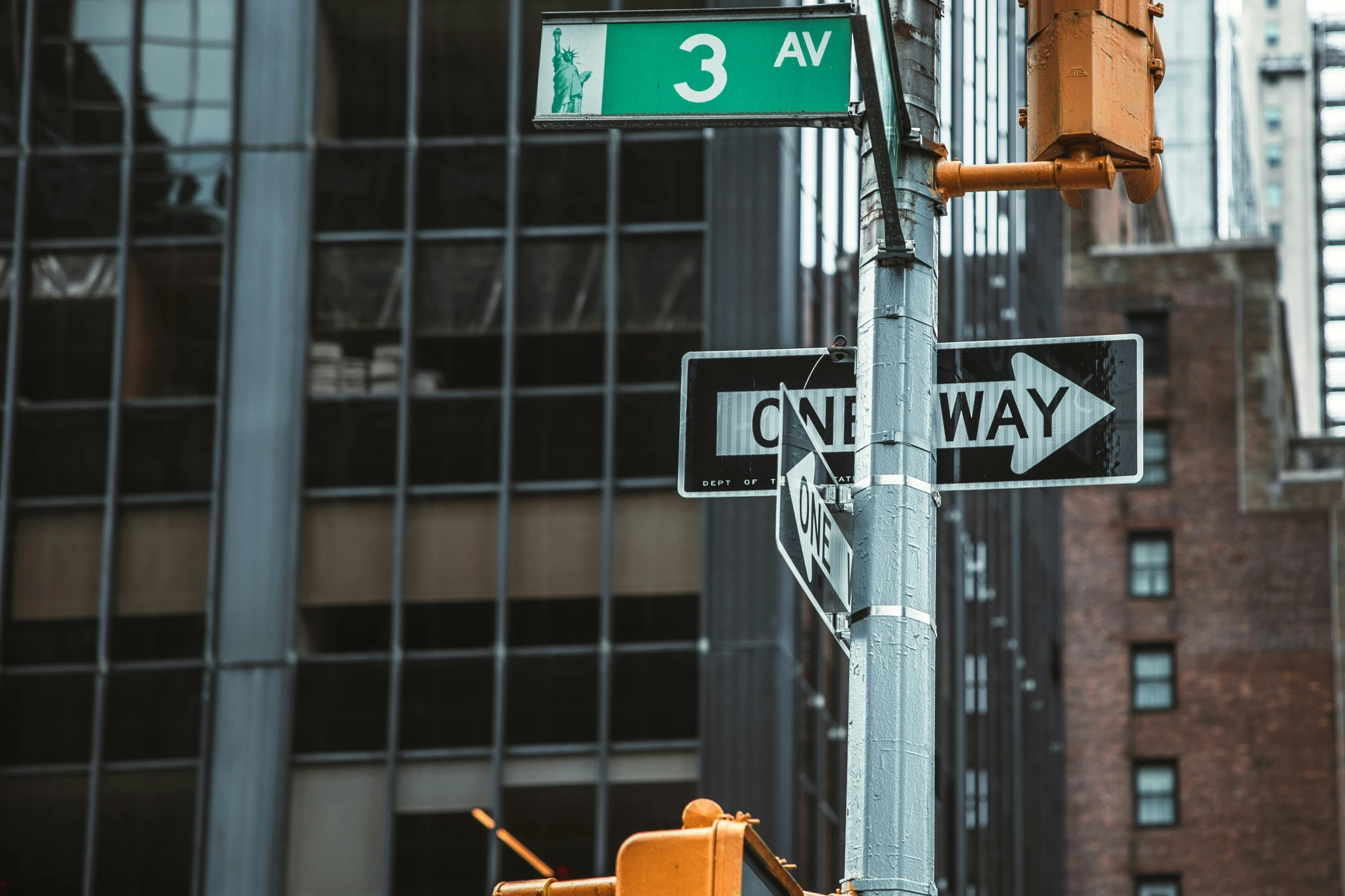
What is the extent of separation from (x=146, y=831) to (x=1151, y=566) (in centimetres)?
4290

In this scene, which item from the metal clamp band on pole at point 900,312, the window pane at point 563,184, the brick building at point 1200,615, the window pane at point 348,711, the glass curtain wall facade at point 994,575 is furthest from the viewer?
the brick building at point 1200,615

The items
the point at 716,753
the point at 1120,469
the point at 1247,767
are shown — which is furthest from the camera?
the point at 1247,767

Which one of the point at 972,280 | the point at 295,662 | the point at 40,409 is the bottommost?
the point at 295,662

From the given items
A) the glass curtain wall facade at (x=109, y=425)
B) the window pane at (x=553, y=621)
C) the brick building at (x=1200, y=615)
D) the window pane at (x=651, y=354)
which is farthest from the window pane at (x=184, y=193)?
the brick building at (x=1200, y=615)

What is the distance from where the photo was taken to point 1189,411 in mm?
61406

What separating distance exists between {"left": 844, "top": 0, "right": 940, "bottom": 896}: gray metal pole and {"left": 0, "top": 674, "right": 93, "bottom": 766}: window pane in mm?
18846

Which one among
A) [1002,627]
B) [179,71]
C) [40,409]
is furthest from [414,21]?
[1002,627]

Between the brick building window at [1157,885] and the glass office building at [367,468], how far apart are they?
35253 mm

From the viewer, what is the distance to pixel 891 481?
5.54 metres

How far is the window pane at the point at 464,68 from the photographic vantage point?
2398 cm

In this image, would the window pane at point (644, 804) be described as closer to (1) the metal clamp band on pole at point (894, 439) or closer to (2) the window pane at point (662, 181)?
(2) the window pane at point (662, 181)

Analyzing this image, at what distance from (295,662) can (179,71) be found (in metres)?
7.37

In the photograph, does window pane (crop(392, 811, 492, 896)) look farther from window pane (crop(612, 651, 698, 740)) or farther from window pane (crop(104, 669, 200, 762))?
window pane (crop(104, 669, 200, 762))

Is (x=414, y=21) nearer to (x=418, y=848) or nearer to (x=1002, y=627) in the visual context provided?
(x=418, y=848)
